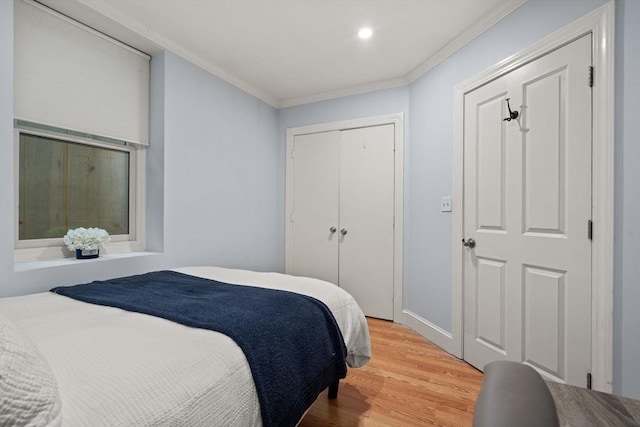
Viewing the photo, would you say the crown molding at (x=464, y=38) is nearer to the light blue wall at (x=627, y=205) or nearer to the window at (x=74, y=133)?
the light blue wall at (x=627, y=205)

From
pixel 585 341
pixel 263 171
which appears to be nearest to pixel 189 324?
pixel 585 341

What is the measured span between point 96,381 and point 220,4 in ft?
7.27

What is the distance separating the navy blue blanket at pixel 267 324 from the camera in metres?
1.01

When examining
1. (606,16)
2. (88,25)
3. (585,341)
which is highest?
(88,25)

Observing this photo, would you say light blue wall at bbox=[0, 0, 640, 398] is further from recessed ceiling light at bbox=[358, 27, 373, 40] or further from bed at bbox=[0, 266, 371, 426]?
bed at bbox=[0, 266, 371, 426]

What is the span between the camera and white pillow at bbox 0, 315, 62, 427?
503mm

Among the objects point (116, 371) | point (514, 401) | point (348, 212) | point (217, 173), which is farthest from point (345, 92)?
point (514, 401)

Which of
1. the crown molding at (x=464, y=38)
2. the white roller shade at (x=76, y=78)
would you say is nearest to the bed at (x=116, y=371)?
the white roller shade at (x=76, y=78)

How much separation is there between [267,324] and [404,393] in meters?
1.21

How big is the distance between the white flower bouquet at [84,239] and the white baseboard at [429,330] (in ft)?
8.93

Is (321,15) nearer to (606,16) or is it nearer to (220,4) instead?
(220,4)

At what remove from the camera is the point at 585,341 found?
1.51 m

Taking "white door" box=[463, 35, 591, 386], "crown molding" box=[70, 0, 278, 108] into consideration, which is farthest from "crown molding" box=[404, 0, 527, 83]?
"crown molding" box=[70, 0, 278, 108]

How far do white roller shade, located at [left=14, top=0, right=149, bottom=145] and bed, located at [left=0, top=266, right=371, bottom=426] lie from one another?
130 centimetres
